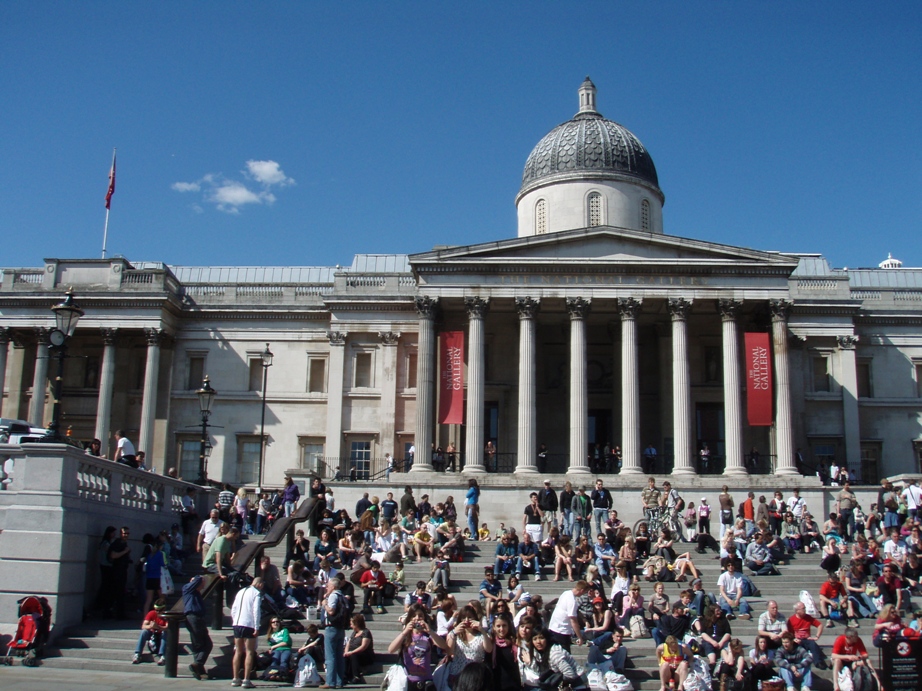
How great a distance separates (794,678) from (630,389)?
1913cm

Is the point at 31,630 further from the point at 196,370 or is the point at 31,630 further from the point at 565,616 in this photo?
the point at 196,370

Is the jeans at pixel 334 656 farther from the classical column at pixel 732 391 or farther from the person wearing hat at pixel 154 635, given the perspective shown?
the classical column at pixel 732 391

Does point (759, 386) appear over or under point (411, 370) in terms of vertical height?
under

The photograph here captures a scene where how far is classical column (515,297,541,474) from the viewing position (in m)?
35.2

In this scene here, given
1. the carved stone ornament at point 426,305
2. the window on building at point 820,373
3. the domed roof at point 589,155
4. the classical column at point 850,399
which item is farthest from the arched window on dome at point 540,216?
the classical column at point 850,399

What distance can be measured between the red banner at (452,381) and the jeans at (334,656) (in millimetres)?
18847

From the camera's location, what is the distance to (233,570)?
65.7 feet

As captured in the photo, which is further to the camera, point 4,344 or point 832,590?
point 4,344

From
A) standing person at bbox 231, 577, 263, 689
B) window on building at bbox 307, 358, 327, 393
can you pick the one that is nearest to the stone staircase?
standing person at bbox 231, 577, 263, 689

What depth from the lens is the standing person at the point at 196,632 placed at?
55.4 feet

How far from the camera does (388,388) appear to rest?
41719mm

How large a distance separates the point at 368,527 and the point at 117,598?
7964mm

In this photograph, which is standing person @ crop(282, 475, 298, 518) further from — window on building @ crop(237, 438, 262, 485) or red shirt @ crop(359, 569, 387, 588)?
window on building @ crop(237, 438, 262, 485)

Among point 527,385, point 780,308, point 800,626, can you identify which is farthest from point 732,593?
point 780,308
